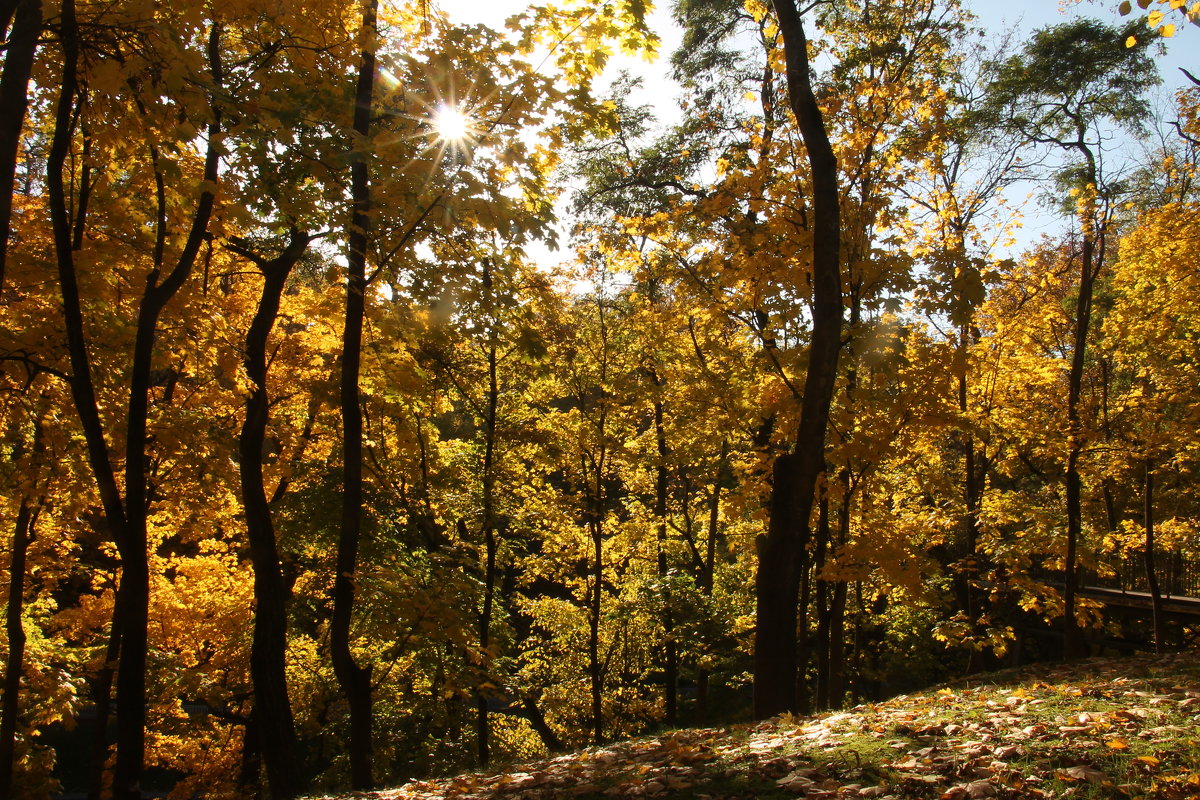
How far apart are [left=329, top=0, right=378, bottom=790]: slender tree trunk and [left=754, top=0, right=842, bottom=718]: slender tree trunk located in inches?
126

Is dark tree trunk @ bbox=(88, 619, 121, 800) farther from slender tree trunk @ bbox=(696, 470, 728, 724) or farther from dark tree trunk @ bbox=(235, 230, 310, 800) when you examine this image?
slender tree trunk @ bbox=(696, 470, 728, 724)

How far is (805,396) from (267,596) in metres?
5.00

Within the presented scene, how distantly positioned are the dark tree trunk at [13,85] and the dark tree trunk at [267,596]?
2.68 meters

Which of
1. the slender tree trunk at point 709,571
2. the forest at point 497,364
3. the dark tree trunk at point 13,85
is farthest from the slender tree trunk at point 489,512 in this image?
the dark tree trunk at point 13,85

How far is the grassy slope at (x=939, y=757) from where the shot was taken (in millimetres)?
3051

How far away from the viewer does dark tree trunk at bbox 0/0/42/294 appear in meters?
3.95

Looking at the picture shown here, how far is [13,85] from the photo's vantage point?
3969 millimetres

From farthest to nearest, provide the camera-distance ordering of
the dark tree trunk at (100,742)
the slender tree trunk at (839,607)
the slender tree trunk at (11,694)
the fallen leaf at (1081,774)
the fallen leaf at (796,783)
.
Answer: the slender tree trunk at (11,694), the dark tree trunk at (100,742), the slender tree trunk at (839,607), the fallen leaf at (796,783), the fallen leaf at (1081,774)

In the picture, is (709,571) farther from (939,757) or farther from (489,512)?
(939,757)

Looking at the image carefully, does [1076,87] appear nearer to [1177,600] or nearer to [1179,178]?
[1179,178]

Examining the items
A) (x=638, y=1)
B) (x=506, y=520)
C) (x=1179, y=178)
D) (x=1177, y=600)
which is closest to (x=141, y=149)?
(x=638, y=1)

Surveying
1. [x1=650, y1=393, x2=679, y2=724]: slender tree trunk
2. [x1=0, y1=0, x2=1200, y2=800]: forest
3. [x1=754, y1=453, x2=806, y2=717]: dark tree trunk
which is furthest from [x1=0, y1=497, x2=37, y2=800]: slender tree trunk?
[x1=650, y1=393, x2=679, y2=724]: slender tree trunk

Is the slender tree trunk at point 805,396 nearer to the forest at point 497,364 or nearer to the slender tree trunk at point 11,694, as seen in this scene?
the forest at point 497,364

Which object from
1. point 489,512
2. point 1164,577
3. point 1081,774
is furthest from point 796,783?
point 1164,577
